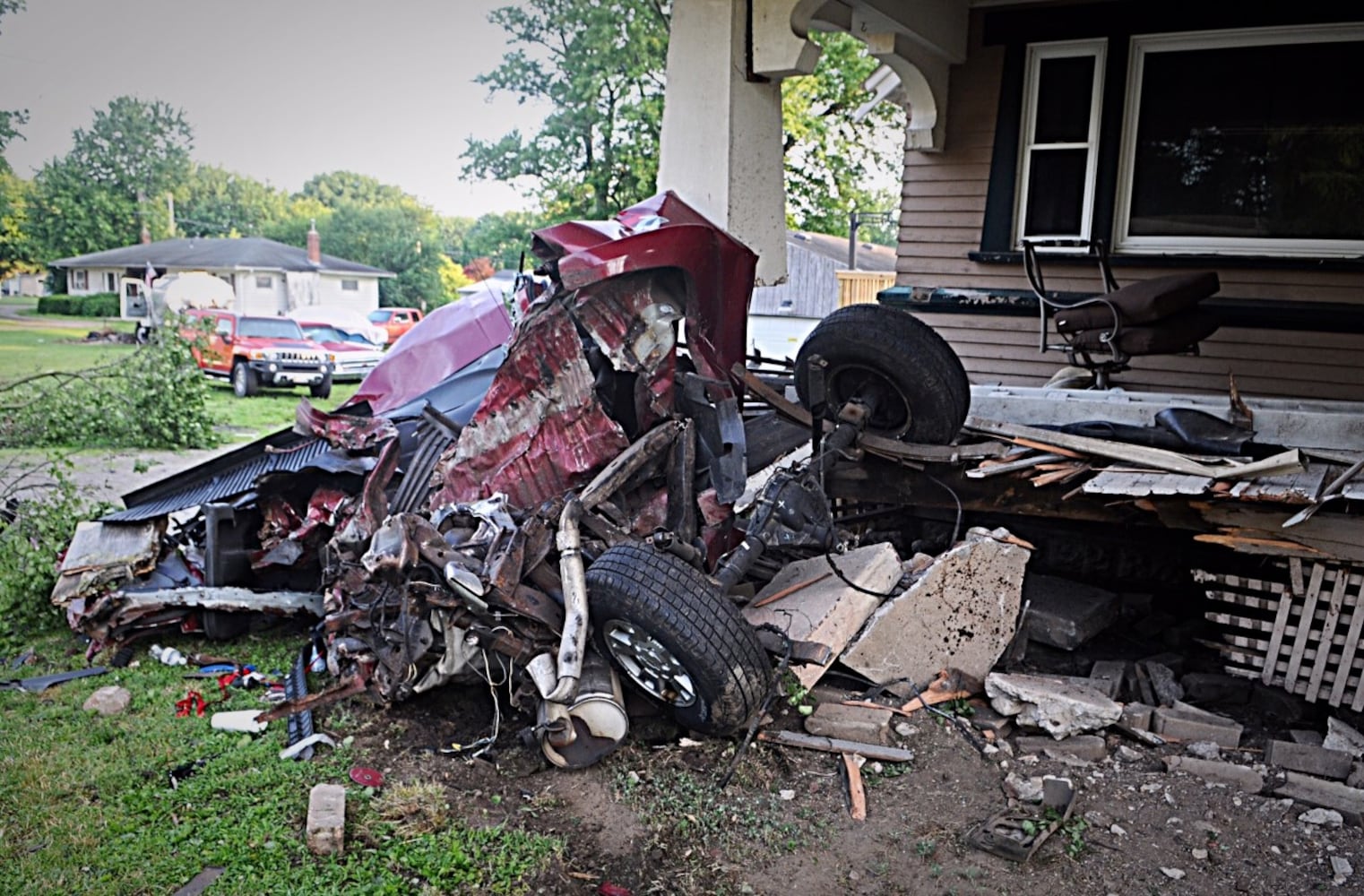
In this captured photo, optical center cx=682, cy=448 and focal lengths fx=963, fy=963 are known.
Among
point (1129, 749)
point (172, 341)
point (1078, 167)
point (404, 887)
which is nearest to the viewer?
point (404, 887)

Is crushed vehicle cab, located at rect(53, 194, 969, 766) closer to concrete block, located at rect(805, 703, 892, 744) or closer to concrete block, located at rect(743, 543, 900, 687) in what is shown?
concrete block, located at rect(743, 543, 900, 687)

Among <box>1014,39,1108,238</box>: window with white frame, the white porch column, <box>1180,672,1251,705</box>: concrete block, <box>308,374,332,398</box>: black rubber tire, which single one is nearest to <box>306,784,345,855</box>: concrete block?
<box>1180,672,1251,705</box>: concrete block

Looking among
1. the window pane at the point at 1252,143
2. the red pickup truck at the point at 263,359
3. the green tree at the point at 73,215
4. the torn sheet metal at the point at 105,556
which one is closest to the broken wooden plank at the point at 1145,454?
the window pane at the point at 1252,143

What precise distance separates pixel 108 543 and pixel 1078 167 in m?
6.97

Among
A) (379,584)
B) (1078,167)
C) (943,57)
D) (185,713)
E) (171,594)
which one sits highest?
(943,57)

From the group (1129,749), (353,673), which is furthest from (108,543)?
(1129,749)

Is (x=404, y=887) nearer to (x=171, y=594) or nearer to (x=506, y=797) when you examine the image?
(x=506, y=797)

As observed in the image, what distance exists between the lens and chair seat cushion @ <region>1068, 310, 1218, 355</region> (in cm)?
538

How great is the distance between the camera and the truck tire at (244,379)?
19156 mm

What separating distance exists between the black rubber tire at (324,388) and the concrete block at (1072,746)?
1733 centimetres

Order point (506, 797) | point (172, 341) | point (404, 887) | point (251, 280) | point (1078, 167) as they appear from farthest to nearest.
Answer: point (251, 280) < point (172, 341) < point (1078, 167) < point (506, 797) < point (404, 887)

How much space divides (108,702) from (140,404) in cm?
819

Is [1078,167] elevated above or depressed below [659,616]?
above

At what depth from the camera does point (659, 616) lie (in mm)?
3934
